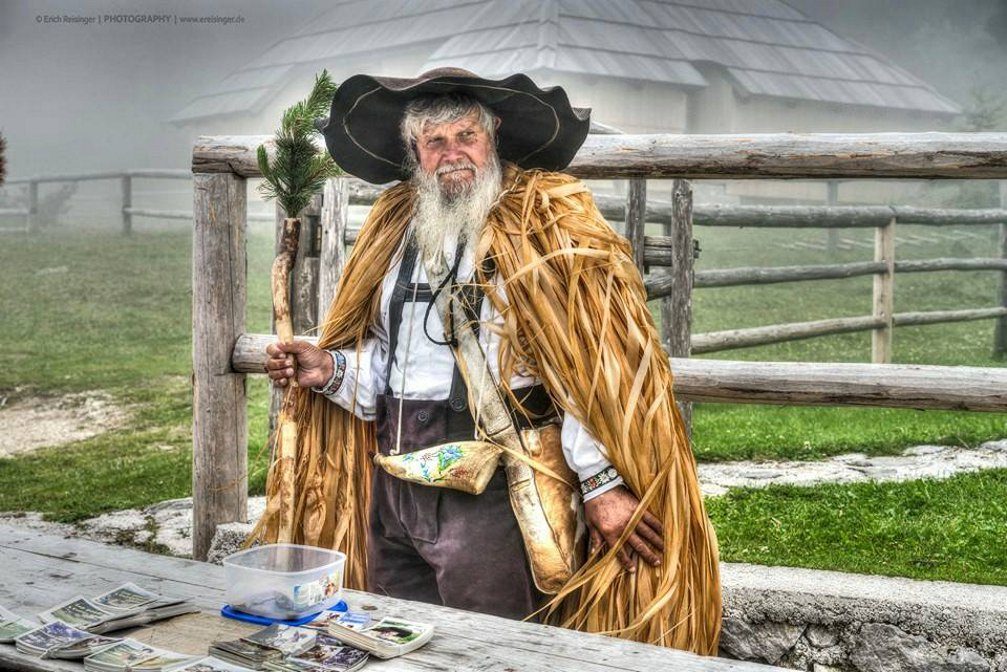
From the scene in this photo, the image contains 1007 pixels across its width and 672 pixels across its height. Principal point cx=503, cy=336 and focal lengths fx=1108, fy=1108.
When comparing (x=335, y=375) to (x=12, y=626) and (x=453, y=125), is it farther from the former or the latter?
(x=12, y=626)

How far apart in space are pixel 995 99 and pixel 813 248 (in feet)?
17.7

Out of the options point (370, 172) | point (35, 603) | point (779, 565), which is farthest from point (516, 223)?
point (779, 565)

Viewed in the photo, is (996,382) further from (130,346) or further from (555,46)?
(555,46)

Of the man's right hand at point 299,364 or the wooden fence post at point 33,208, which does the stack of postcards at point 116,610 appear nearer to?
the man's right hand at point 299,364

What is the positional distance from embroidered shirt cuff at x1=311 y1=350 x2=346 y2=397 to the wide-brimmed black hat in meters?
0.46

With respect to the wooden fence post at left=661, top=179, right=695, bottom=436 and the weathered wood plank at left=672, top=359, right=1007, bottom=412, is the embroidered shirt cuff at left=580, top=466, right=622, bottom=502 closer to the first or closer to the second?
the weathered wood plank at left=672, top=359, right=1007, bottom=412

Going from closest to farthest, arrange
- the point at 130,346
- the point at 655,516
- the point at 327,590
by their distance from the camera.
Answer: the point at 327,590 → the point at 655,516 → the point at 130,346

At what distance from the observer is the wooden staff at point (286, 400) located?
2.54 meters

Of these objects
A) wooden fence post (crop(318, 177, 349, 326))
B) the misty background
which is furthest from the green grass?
the misty background

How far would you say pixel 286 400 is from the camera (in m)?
2.65

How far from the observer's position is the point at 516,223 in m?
2.45

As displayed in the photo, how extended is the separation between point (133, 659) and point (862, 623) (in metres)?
1.94

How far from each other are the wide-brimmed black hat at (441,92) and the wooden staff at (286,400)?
25 cm

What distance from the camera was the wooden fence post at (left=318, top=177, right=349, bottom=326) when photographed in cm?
458
